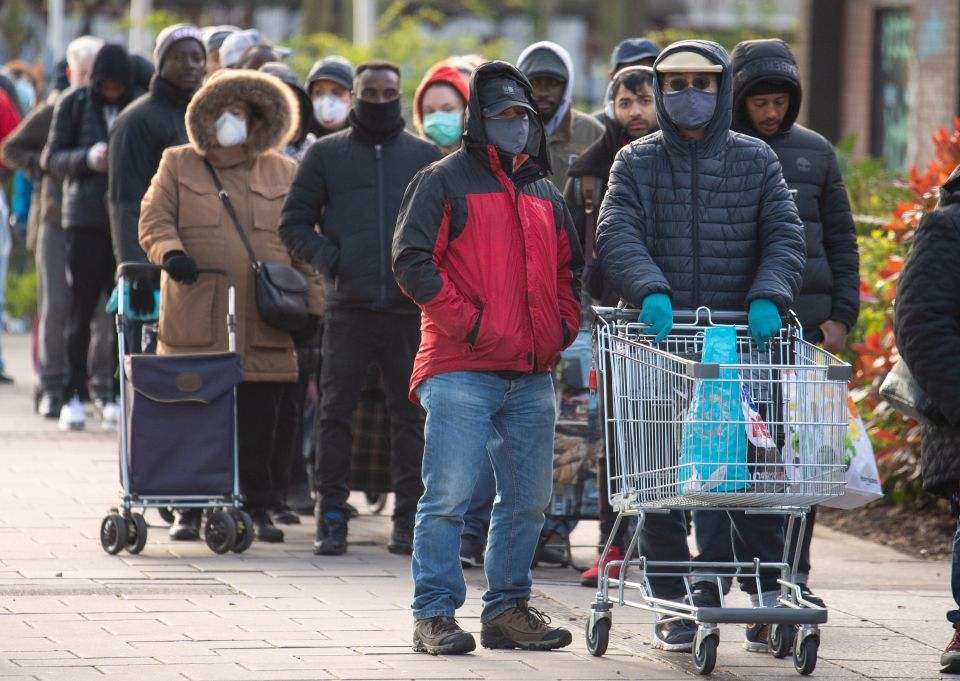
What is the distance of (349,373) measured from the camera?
827 cm

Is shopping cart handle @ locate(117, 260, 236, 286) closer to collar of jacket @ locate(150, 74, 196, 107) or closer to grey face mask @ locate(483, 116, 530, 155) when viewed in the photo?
collar of jacket @ locate(150, 74, 196, 107)

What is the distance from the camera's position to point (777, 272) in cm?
612

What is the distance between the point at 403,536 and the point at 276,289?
129 centimetres

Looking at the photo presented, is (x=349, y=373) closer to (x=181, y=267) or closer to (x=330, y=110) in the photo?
(x=181, y=267)

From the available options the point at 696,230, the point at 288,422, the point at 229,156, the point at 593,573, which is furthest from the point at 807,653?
the point at 229,156

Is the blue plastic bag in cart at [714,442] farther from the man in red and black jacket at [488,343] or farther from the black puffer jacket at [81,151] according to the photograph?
the black puffer jacket at [81,151]

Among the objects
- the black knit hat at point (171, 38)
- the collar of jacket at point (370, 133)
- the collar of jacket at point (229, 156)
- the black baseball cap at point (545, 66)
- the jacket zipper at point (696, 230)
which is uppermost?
the black knit hat at point (171, 38)

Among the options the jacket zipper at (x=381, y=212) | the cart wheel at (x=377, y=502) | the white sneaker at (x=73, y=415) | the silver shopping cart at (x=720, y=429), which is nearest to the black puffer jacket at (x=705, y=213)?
the silver shopping cart at (x=720, y=429)

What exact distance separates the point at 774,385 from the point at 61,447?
6.59m

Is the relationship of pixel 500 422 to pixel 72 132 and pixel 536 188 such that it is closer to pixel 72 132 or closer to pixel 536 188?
pixel 536 188

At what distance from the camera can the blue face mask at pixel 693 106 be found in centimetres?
627

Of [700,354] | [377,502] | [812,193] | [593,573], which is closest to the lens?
[700,354]

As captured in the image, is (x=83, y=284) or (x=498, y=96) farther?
(x=83, y=284)

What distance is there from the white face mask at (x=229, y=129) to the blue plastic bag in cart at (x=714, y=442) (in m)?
3.54
